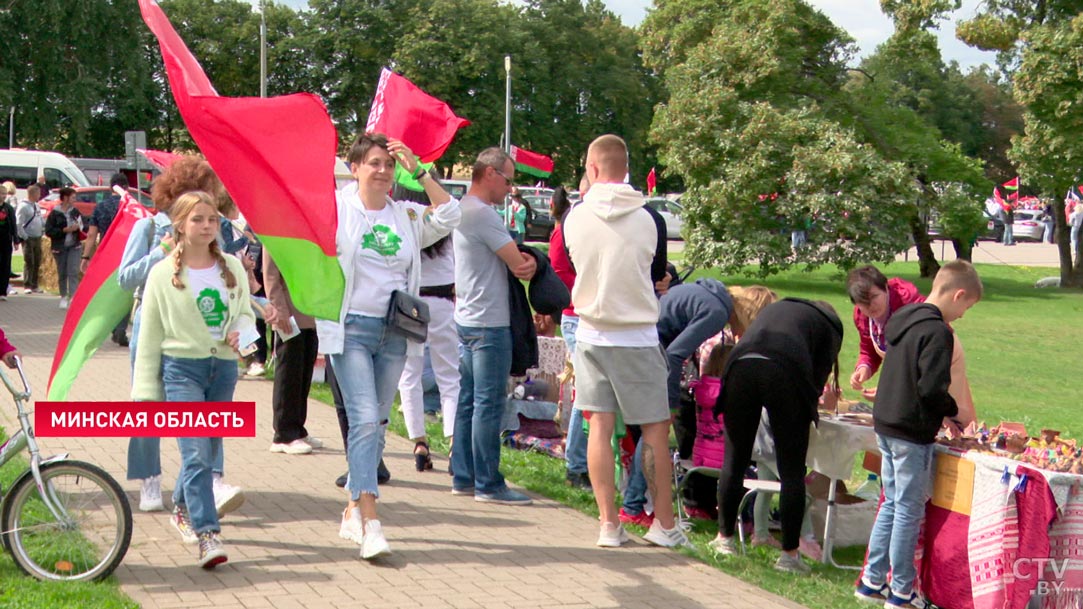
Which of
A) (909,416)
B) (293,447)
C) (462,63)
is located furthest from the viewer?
(462,63)

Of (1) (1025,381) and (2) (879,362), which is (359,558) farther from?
(1) (1025,381)

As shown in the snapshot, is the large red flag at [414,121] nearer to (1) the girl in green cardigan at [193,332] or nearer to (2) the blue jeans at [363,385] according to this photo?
(2) the blue jeans at [363,385]

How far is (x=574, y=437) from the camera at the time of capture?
27.3ft

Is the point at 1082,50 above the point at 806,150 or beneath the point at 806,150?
above

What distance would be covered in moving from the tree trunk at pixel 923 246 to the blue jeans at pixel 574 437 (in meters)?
20.0

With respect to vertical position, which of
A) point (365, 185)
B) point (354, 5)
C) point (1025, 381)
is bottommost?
point (1025, 381)

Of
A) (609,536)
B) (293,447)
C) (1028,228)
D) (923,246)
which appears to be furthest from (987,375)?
(1028,228)

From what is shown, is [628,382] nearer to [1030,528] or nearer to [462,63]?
[1030,528]

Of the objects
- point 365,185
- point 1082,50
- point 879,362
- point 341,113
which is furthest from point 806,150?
point 341,113

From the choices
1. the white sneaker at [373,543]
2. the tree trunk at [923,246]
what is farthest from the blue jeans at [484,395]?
the tree trunk at [923,246]

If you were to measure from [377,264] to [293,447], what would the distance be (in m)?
2.88

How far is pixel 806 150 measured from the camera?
1040 inches

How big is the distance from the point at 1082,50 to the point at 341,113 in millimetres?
44741

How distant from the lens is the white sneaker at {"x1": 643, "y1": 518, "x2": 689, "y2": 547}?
6.87 m
